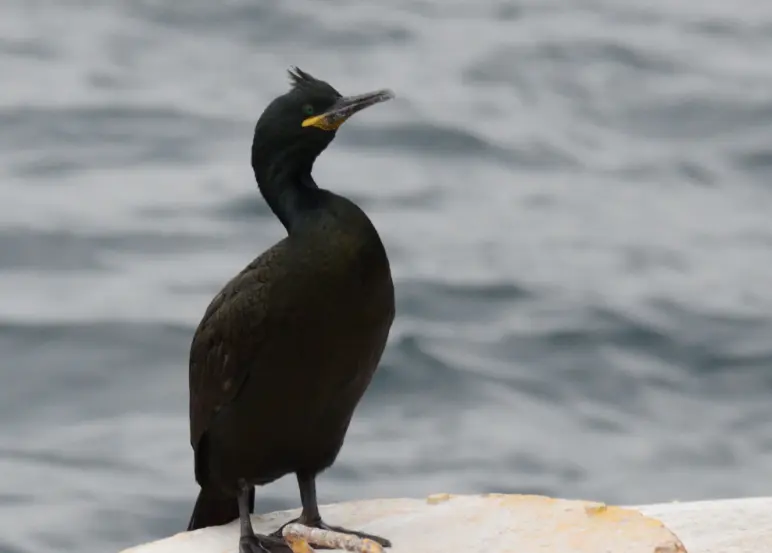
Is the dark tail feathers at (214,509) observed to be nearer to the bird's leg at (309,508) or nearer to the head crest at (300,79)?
the bird's leg at (309,508)

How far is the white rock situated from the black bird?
17 centimetres

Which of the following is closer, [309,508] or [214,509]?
[309,508]

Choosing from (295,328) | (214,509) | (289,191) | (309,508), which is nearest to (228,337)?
(295,328)

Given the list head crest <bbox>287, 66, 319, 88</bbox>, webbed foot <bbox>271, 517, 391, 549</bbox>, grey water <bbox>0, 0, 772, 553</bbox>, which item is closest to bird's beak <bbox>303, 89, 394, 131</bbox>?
head crest <bbox>287, 66, 319, 88</bbox>

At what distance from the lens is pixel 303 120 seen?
222 inches

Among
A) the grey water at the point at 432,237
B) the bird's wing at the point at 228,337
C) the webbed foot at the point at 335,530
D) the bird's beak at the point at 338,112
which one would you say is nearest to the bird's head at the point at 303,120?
the bird's beak at the point at 338,112

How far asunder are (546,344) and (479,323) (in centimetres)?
48

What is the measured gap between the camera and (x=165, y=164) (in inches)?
536

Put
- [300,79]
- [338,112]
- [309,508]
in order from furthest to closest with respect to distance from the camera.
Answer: [309,508]
[300,79]
[338,112]

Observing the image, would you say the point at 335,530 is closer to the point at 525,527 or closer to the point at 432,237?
the point at 525,527

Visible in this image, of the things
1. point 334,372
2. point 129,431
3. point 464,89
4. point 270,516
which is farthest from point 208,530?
point 464,89

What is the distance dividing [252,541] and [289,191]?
108 centimetres

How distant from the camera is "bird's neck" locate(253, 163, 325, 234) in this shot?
564 centimetres

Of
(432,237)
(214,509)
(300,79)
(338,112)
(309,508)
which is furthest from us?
(432,237)
